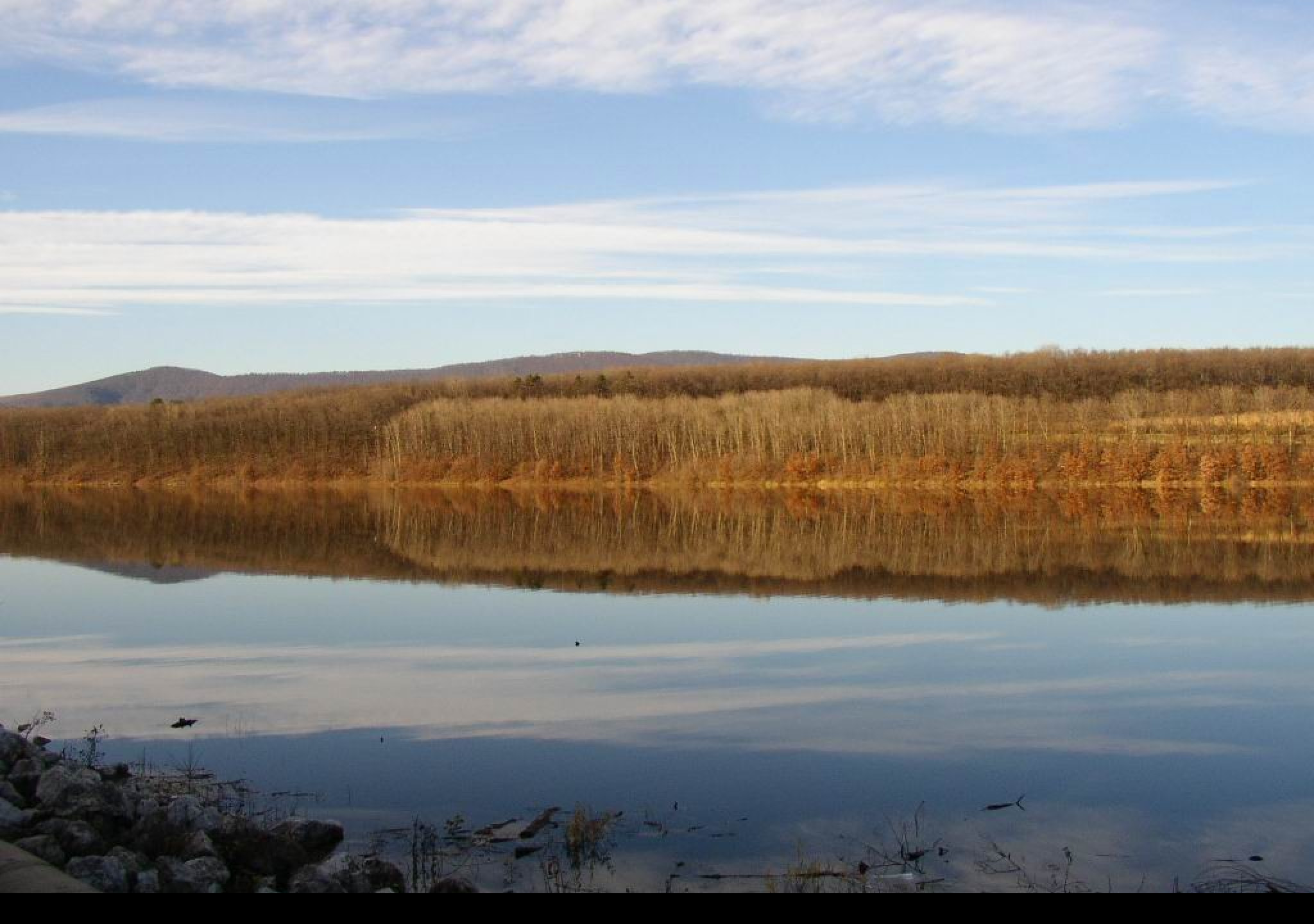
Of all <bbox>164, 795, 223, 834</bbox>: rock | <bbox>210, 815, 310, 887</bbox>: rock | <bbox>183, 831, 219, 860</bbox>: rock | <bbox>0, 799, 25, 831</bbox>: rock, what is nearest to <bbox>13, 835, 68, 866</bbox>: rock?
<bbox>0, 799, 25, 831</bbox>: rock

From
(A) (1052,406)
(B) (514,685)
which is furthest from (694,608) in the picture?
(A) (1052,406)

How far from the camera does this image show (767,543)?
3284 cm

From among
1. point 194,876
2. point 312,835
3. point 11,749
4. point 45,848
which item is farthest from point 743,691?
point 45,848

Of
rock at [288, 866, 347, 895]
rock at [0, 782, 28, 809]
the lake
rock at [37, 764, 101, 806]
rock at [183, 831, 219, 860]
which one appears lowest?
A: the lake

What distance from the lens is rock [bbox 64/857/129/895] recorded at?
7102 millimetres

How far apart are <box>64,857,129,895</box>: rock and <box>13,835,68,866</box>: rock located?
7.0 inches

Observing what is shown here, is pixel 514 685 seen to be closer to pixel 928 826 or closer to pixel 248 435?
pixel 928 826

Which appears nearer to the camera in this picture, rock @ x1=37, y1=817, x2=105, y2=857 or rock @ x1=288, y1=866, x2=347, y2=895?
rock @ x1=288, y1=866, x2=347, y2=895

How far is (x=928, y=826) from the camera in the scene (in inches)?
357

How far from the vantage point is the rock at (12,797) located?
8852mm

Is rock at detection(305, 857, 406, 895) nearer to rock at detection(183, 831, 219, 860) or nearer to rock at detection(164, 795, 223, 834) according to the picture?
rock at detection(183, 831, 219, 860)

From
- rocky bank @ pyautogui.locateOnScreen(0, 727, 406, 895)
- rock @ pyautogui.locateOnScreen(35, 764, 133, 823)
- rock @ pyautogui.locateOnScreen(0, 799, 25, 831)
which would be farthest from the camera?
rock @ pyautogui.locateOnScreen(35, 764, 133, 823)

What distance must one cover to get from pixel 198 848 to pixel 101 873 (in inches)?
28.5

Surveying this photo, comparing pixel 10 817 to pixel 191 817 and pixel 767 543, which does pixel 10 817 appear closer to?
pixel 191 817
